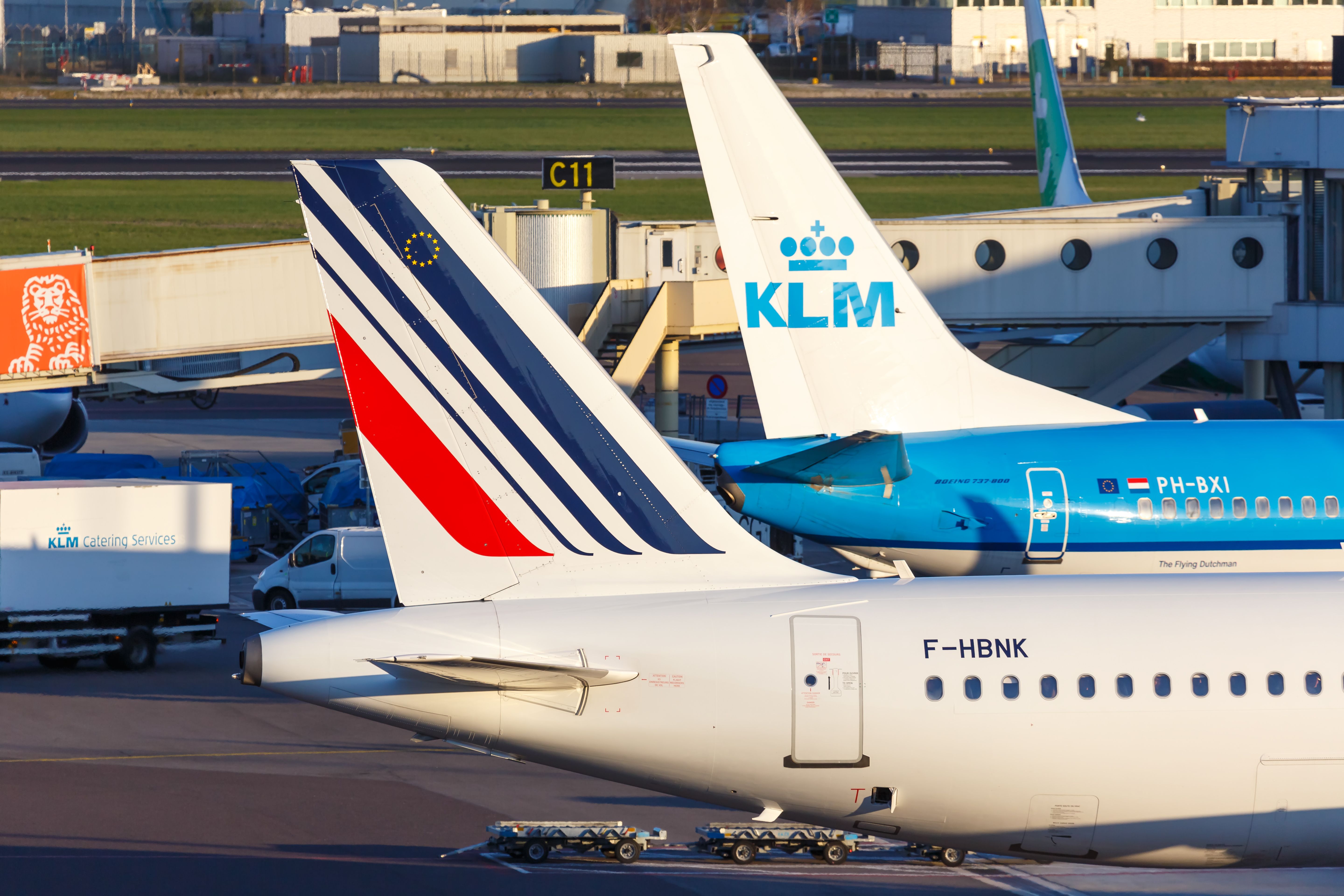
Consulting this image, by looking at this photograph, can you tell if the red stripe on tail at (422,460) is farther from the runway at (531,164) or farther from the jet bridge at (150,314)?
the runway at (531,164)

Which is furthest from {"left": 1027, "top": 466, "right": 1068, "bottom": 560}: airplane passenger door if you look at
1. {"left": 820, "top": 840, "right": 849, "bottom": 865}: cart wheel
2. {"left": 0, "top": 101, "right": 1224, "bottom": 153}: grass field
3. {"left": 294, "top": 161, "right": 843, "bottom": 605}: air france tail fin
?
{"left": 0, "top": 101, "right": 1224, "bottom": 153}: grass field

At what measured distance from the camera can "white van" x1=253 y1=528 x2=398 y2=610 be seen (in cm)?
3641

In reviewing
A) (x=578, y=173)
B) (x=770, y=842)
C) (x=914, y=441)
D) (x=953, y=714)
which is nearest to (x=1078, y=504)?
(x=914, y=441)

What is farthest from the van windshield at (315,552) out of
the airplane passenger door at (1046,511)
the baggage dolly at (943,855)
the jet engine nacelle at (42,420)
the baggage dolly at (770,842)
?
the baggage dolly at (943,855)

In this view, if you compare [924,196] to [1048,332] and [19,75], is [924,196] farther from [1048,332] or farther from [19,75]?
[19,75]

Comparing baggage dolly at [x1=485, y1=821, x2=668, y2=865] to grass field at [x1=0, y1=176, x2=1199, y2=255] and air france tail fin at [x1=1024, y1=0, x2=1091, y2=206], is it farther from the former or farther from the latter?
grass field at [x1=0, y1=176, x2=1199, y2=255]

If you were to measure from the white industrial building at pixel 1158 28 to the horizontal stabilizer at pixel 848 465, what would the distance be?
147 metres

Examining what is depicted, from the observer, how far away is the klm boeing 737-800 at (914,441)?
25734 mm

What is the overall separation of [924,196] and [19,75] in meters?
117

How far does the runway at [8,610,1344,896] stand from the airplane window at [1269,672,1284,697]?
3260 mm

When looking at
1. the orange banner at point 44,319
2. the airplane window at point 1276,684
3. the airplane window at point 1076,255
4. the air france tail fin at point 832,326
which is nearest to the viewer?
the airplane window at point 1276,684

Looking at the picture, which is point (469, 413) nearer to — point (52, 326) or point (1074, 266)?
point (52, 326)

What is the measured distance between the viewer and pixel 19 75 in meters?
178

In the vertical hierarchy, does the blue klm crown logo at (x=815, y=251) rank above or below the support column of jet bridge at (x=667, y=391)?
above
